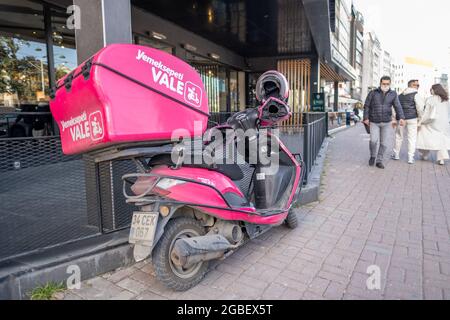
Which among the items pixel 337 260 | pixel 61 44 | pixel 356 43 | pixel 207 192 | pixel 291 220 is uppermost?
pixel 356 43

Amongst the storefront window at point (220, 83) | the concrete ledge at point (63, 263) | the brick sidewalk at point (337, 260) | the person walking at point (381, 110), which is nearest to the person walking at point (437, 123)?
the person walking at point (381, 110)

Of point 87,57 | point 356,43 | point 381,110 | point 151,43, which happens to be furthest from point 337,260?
point 356,43

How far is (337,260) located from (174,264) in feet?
5.06

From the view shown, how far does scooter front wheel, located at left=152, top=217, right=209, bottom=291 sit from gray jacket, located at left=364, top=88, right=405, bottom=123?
18.3ft

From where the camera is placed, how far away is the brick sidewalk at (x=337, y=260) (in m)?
2.50

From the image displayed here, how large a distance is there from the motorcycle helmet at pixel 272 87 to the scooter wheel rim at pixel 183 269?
1.35m

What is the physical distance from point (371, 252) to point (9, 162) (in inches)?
132

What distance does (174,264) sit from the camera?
243 cm

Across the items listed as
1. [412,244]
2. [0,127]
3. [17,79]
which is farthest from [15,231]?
[17,79]

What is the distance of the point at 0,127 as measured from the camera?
5.73m

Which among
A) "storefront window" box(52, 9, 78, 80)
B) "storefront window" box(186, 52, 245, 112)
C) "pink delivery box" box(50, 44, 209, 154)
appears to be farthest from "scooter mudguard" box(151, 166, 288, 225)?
"storefront window" box(186, 52, 245, 112)

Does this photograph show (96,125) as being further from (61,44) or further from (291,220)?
(61,44)

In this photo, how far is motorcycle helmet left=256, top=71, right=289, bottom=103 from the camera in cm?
304

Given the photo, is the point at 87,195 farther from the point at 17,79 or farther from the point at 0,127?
the point at 17,79
